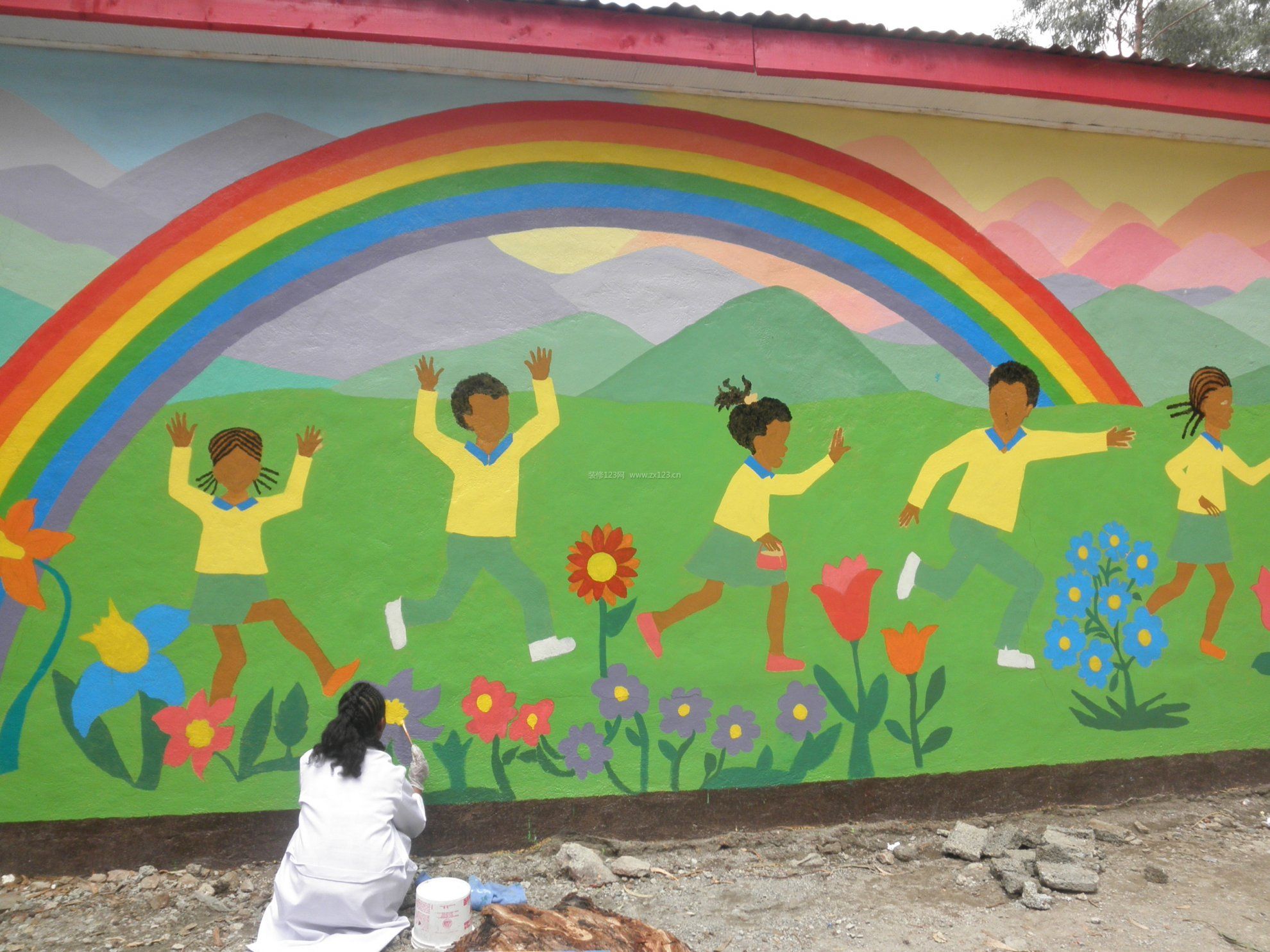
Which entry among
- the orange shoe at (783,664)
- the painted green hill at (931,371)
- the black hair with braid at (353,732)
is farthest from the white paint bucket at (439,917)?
the painted green hill at (931,371)

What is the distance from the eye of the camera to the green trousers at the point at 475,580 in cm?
420

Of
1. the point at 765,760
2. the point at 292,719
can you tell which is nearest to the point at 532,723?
the point at 292,719

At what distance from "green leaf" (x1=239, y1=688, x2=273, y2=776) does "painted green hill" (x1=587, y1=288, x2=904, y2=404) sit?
214 centimetres

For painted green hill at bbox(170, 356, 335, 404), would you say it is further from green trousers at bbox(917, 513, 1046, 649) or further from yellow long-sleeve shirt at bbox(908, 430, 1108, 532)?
green trousers at bbox(917, 513, 1046, 649)

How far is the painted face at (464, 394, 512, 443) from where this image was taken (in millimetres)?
4238

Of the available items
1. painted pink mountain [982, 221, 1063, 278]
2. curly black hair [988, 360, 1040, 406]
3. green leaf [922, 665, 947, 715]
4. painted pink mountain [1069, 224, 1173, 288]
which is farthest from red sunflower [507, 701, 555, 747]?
painted pink mountain [1069, 224, 1173, 288]

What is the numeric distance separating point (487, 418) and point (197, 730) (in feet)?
6.48

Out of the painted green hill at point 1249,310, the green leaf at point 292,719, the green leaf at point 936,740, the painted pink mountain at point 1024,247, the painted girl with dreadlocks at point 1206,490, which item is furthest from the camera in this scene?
the painted green hill at point 1249,310

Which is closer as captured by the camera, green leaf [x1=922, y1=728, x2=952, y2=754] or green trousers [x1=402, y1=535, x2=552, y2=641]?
green trousers [x1=402, y1=535, x2=552, y2=641]

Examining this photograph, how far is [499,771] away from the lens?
4266 millimetres

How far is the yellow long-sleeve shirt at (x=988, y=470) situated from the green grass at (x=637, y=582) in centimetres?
8

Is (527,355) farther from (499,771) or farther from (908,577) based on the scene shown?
(908,577)

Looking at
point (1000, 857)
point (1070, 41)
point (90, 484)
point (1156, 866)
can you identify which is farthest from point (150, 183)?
point (1070, 41)

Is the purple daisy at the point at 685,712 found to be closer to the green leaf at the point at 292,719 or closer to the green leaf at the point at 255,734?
the green leaf at the point at 292,719
